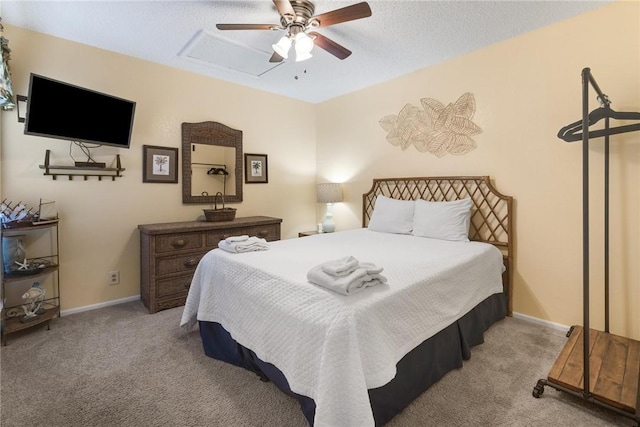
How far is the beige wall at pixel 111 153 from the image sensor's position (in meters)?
2.50

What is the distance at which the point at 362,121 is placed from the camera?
3941 mm

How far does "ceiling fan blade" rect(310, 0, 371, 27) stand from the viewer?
1760 mm

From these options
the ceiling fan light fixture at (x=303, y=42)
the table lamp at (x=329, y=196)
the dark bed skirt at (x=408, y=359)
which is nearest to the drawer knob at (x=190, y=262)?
the dark bed skirt at (x=408, y=359)

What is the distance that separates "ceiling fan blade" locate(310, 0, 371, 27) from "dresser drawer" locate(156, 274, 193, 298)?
8.35 feet

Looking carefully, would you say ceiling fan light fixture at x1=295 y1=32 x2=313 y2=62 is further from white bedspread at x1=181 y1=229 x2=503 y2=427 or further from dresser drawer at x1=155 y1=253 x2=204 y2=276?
dresser drawer at x1=155 y1=253 x2=204 y2=276

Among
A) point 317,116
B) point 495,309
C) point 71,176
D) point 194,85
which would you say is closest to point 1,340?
point 71,176

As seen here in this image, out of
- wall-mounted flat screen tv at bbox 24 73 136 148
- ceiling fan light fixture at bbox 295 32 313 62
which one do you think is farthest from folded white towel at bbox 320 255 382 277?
wall-mounted flat screen tv at bbox 24 73 136 148

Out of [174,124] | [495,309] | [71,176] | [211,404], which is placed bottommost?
[211,404]

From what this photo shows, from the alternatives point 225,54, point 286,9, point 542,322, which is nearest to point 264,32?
point 225,54

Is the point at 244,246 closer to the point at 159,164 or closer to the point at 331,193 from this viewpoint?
the point at 159,164

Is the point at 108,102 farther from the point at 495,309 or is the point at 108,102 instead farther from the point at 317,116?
the point at 495,309

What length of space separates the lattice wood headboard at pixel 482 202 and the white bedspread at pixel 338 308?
30 centimetres

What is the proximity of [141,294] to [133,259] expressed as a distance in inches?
14.9

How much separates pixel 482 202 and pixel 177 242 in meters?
2.98
